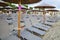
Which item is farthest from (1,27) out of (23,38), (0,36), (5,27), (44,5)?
(44,5)

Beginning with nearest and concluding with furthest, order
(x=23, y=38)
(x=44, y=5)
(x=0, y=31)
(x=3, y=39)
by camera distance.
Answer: (x=3, y=39)
(x=0, y=31)
(x=23, y=38)
(x=44, y=5)

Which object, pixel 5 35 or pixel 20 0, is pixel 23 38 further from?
pixel 20 0

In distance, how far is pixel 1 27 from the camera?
5.96 meters

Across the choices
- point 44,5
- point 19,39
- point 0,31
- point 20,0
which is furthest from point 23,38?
point 44,5

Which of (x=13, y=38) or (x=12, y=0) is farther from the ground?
(x=12, y=0)

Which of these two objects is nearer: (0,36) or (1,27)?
(0,36)

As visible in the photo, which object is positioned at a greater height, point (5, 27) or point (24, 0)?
point (24, 0)

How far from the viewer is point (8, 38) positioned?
5613mm

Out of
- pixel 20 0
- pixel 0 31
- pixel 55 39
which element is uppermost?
pixel 20 0

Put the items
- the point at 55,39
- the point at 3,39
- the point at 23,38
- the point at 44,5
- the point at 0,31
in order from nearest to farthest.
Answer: the point at 3,39, the point at 0,31, the point at 23,38, the point at 55,39, the point at 44,5

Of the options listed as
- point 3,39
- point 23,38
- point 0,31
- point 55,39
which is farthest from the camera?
point 55,39

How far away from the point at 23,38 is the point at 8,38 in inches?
32.6

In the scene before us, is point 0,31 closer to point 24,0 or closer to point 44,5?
point 24,0

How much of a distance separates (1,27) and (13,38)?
0.63m
